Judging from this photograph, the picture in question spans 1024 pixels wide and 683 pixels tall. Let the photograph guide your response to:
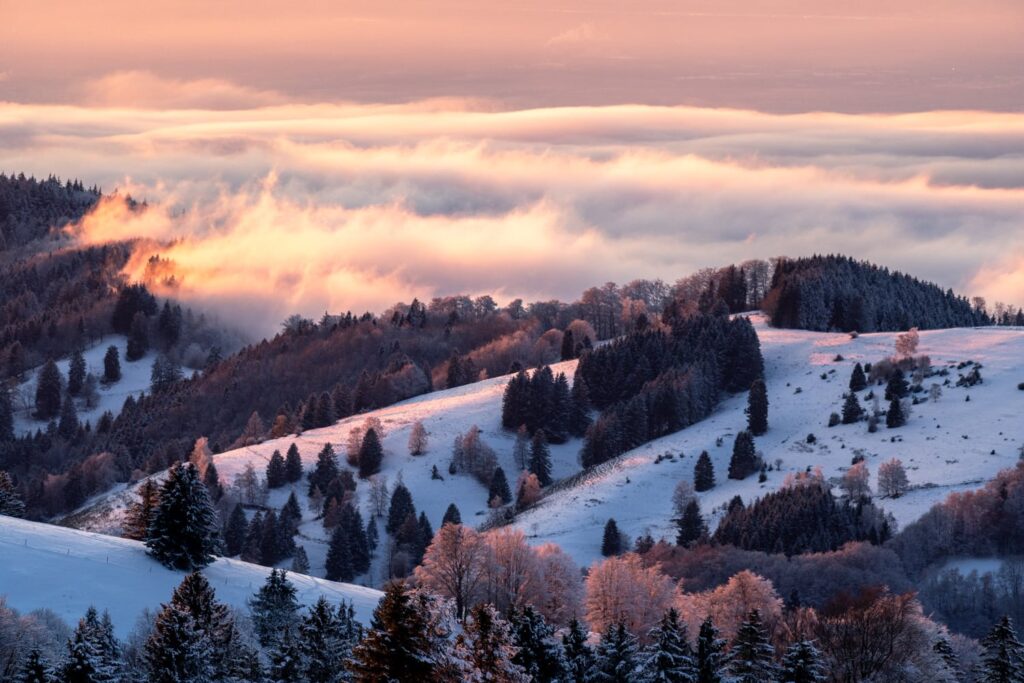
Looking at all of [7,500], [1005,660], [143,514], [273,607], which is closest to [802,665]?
[1005,660]

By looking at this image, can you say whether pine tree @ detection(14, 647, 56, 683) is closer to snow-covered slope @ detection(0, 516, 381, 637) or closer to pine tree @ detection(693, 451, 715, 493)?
snow-covered slope @ detection(0, 516, 381, 637)

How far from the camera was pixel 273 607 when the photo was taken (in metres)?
101

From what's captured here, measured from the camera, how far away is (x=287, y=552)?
185 metres

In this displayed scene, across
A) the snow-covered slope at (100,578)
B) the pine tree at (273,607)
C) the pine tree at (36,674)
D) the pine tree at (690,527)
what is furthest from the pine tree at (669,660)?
the pine tree at (690,527)

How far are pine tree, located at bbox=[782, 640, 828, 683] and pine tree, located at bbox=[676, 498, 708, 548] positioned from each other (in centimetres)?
8400

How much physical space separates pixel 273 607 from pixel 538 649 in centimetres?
2769

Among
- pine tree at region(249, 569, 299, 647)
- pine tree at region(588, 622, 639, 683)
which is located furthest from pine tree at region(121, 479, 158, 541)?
pine tree at region(588, 622, 639, 683)

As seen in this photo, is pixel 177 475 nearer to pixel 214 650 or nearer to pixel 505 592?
pixel 505 592

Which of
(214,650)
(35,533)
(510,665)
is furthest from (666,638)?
(35,533)

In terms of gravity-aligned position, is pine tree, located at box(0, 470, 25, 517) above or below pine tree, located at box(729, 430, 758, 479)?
above

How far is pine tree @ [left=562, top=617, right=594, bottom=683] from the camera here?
80500mm

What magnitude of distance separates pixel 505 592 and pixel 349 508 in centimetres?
8124

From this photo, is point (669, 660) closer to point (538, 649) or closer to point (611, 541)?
point (538, 649)

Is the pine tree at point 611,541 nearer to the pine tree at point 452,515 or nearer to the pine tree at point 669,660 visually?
the pine tree at point 452,515
